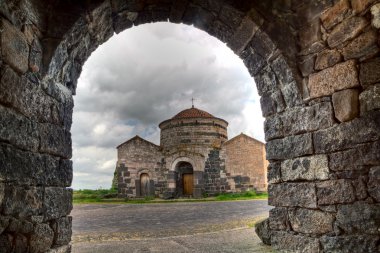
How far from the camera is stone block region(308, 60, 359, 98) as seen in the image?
10.7 feet

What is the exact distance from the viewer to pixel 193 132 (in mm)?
23484

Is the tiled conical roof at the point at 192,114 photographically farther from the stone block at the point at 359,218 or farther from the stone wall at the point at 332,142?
the stone block at the point at 359,218

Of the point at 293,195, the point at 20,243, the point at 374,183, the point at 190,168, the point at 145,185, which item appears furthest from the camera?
→ the point at 190,168

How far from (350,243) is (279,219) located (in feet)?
3.01

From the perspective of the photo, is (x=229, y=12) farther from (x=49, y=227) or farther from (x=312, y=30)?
(x=49, y=227)

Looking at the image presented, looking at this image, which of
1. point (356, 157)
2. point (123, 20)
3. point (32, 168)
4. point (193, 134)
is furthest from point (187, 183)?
point (32, 168)

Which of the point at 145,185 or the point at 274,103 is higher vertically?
the point at 274,103

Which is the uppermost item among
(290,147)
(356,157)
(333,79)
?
(333,79)

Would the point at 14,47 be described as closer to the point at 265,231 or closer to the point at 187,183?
the point at 265,231

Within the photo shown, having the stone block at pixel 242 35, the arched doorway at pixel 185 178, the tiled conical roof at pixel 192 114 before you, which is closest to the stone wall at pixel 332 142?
the stone block at pixel 242 35

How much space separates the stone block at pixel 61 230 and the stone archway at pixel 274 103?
0.6 inches

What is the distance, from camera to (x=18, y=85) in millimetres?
2707

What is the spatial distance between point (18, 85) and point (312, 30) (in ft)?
10.5

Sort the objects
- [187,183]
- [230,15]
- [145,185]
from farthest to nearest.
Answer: [187,183] → [145,185] → [230,15]
